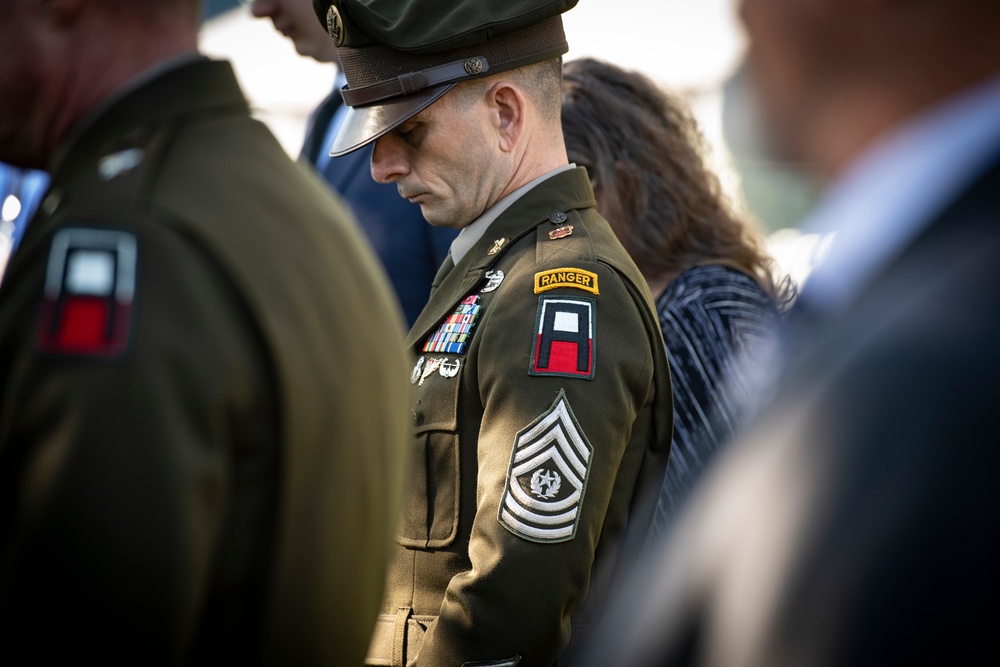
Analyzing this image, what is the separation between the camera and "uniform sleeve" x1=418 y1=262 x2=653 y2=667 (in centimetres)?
193

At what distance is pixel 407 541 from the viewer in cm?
212

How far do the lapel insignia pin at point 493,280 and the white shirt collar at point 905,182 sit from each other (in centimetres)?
147

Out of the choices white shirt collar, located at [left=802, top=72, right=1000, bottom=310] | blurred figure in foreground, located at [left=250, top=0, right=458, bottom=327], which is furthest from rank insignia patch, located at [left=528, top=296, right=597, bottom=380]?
white shirt collar, located at [left=802, top=72, right=1000, bottom=310]

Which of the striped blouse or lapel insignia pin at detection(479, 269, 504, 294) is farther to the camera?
the striped blouse

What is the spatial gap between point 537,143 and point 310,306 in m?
1.25

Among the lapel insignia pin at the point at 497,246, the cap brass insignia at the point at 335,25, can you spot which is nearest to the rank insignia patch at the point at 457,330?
the lapel insignia pin at the point at 497,246

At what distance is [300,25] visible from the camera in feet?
11.7

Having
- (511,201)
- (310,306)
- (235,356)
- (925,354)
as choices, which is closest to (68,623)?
(235,356)

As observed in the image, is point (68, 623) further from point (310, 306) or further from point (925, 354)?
point (925, 354)

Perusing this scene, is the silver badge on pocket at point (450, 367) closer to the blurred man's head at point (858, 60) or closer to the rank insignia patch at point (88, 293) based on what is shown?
the rank insignia patch at point (88, 293)

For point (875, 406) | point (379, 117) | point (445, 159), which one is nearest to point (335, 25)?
point (379, 117)

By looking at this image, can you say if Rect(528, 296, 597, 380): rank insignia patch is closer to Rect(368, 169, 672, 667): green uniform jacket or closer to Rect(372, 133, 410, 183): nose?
Rect(368, 169, 672, 667): green uniform jacket

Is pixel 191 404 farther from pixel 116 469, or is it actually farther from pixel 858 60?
pixel 858 60

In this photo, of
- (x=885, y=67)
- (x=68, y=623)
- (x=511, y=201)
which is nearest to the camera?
(x=885, y=67)
